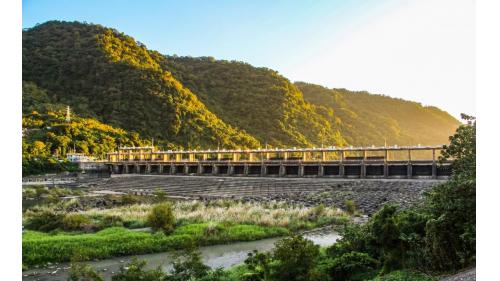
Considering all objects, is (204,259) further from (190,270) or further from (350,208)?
(350,208)

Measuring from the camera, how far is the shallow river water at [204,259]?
423 inches

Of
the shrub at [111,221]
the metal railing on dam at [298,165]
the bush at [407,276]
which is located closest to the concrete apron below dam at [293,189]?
the metal railing on dam at [298,165]

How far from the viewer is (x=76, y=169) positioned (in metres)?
48.6

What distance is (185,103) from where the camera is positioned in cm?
7319

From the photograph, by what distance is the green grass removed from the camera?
1209 cm

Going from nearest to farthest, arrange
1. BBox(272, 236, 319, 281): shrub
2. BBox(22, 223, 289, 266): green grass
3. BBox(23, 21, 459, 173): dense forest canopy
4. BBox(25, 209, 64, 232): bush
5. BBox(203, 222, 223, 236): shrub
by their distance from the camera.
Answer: BBox(272, 236, 319, 281): shrub < BBox(22, 223, 289, 266): green grass < BBox(203, 222, 223, 236): shrub < BBox(25, 209, 64, 232): bush < BBox(23, 21, 459, 173): dense forest canopy

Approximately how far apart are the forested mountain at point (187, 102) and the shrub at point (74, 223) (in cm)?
4749

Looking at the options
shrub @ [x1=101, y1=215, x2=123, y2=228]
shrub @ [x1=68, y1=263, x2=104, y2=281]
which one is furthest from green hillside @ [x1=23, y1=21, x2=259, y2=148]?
shrub @ [x1=68, y1=263, x2=104, y2=281]

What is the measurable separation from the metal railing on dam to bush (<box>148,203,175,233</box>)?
48.0 feet

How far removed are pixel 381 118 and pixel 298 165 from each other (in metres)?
55.4

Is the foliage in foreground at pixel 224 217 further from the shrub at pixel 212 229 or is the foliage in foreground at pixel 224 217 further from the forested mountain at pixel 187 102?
the forested mountain at pixel 187 102

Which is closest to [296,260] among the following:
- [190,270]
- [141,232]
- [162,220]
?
[190,270]

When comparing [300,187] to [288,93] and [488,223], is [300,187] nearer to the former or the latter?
[488,223]

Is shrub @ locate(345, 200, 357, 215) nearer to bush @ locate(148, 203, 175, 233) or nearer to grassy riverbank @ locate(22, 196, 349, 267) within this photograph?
Answer: grassy riverbank @ locate(22, 196, 349, 267)
